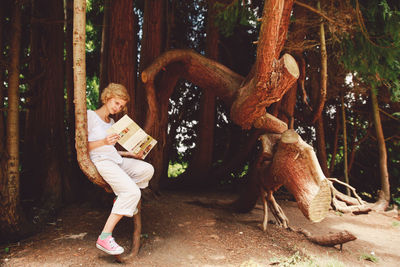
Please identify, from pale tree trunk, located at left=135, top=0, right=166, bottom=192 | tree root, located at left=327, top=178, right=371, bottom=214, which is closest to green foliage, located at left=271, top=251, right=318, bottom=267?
tree root, located at left=327, top=178, right=371, bottom=214

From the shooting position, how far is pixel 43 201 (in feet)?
18.3

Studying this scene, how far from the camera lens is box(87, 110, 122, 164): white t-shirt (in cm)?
337

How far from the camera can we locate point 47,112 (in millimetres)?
5898

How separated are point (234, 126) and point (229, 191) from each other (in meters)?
2.12

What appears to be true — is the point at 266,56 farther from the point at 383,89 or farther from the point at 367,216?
the point at 383,89

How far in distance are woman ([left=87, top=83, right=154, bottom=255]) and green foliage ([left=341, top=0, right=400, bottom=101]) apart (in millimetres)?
4304

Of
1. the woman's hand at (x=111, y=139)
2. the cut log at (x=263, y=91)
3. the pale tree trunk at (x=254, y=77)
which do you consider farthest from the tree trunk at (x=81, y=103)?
the cut log at (x=263, y=91)

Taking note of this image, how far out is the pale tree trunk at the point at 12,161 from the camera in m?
4.32

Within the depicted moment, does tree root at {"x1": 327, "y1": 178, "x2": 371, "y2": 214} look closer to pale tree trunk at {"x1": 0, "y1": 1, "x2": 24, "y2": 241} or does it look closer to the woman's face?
the woman's face

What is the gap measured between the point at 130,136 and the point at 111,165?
40 cm

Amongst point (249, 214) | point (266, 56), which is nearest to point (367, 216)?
point (249, 214)

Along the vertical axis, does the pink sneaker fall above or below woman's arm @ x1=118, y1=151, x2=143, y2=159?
below

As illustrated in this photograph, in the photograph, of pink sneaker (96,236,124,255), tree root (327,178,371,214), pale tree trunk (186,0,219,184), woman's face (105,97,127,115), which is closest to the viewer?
pink sneaker (96,236,124,255)

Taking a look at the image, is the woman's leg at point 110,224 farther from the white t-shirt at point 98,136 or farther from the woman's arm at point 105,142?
the woman's arm at point 105,142
